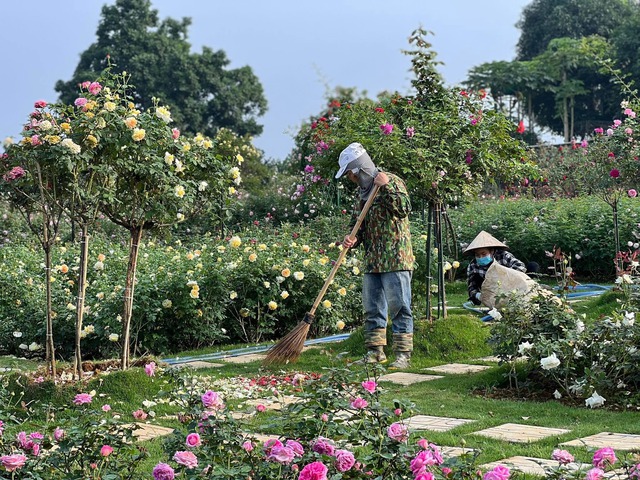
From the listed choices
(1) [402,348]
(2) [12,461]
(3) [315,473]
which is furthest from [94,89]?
(3) [315,473]

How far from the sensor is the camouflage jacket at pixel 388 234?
687 cm

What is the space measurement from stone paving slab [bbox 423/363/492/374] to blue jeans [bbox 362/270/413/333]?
0.36m

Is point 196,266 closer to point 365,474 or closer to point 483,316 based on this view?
point 483,316

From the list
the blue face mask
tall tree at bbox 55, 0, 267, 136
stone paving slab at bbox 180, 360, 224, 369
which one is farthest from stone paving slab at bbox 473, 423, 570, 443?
tall tree at bbox 55, 0, 267, 136

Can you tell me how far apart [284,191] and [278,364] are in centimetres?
1358

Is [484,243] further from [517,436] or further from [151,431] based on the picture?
[151,431]

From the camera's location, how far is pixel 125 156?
19.6 feet

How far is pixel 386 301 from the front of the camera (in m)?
7.18

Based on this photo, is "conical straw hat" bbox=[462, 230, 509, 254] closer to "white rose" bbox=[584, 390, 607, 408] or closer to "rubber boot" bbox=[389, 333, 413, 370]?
"rubber boot" bbox=[389, 333, 413, 370]

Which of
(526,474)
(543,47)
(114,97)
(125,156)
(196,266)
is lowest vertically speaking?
(526,474)

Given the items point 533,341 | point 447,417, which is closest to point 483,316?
point 533,341

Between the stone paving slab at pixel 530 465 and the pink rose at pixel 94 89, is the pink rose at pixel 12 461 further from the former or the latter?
the pink rose at pixel 94 89

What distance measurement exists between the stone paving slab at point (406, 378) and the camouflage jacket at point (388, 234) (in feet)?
2.48

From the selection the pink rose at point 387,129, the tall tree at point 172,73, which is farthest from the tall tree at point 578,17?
the pink rose at point 387,129
